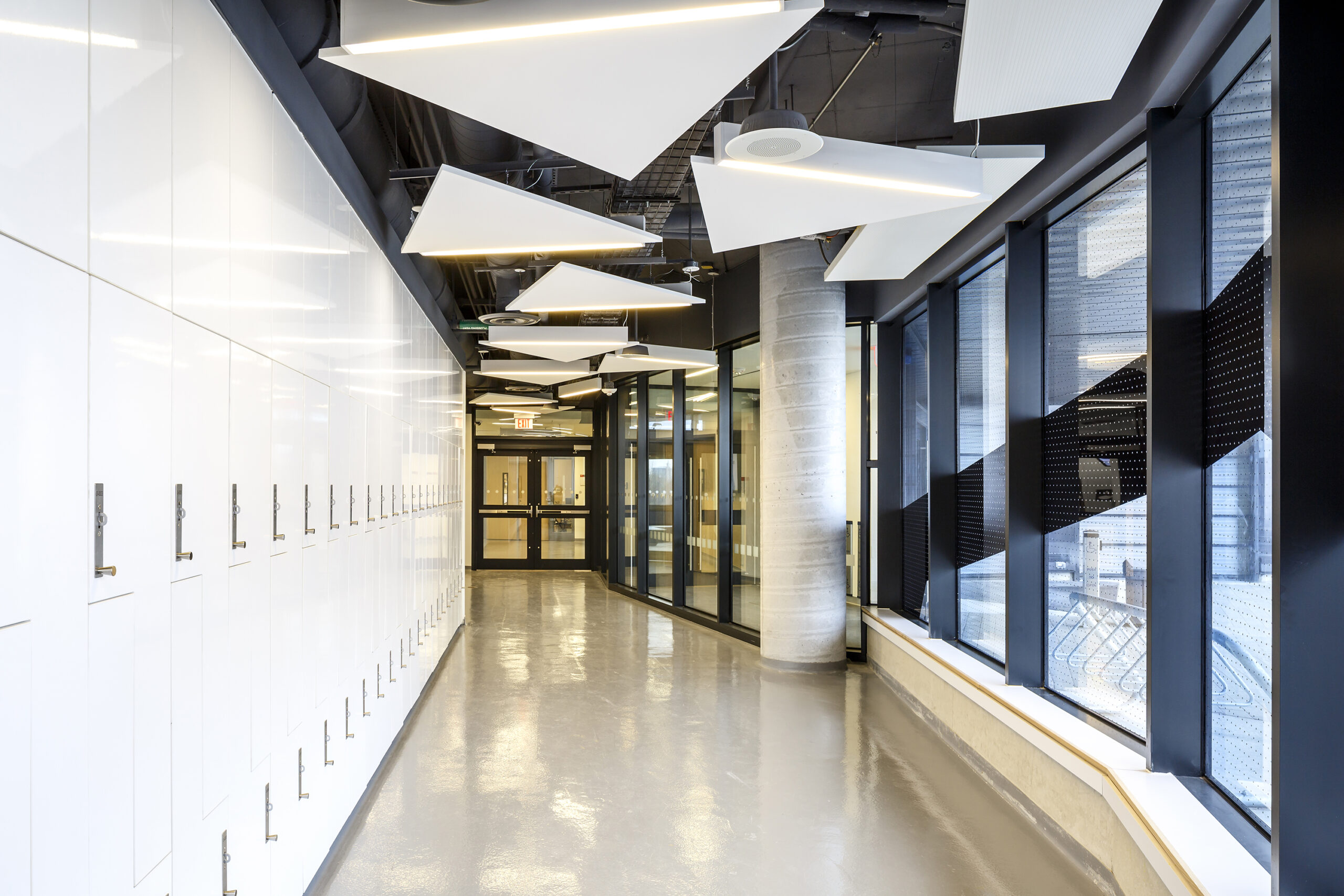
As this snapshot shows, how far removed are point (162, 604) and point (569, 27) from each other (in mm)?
1992

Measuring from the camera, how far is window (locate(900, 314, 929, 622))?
24.9ft

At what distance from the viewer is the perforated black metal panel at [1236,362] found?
3066mm

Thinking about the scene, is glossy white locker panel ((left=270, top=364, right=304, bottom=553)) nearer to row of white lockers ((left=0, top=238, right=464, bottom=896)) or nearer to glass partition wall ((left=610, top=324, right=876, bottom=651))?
row of white lockers ((left=0, top=238, right=464, bottom=896))

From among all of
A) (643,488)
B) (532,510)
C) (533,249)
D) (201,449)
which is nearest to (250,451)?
(201,449)

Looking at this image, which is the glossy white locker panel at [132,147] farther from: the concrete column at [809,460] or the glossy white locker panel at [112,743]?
the concrete column at [809,460]

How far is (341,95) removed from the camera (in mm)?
4059

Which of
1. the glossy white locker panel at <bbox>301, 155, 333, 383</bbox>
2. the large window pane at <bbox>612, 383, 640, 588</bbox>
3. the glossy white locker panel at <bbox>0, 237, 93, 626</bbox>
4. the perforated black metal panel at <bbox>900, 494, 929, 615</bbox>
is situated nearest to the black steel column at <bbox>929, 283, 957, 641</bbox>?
the perforated black metal panel at <bbox>900, 494, 929, 615</bbox>

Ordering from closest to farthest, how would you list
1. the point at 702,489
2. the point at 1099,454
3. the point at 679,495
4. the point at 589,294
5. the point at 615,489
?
the point at 1099,454 < the point at 589,294 < the point at 702,489 < the point at 679,495 < the point at 615,489

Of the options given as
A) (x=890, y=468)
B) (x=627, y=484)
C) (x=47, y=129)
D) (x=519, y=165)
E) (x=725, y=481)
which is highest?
(x=519, y=165)

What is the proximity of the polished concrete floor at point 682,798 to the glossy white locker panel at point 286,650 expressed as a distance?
34.5 inches

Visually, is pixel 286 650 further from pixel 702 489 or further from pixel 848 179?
pixel 702 489

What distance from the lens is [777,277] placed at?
8.33 meters

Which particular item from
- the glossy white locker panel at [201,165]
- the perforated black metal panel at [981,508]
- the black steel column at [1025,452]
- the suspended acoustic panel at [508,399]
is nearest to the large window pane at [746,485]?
the perforated black metal panel at [981,508]

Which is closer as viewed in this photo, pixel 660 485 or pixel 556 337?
pixel 556 337
